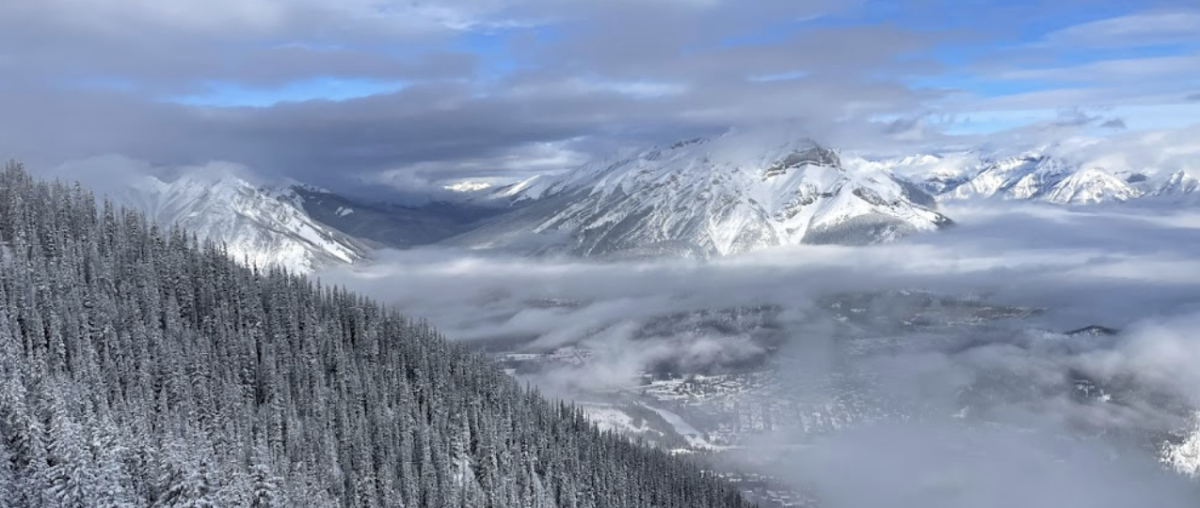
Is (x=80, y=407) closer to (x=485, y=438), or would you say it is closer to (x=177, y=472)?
(x=177, y=472)

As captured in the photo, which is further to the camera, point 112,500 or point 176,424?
point 176,424

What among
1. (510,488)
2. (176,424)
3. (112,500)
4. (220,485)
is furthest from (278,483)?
(510,488)

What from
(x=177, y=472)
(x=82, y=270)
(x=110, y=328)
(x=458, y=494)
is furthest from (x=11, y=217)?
(x=177, y=472)

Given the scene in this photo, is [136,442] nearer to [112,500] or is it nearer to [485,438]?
[112,500]

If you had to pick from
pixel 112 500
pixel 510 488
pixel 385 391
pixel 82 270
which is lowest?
pixel 510 488

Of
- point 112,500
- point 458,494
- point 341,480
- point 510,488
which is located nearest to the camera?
point 112,500

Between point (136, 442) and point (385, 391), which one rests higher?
point (136, 442)

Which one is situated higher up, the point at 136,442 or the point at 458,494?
the point at 136,442

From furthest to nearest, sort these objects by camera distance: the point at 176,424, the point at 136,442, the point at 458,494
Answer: the point at 458,494 < the point at 176,424 < the point at 136,442

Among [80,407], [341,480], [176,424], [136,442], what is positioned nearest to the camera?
[136,442]
